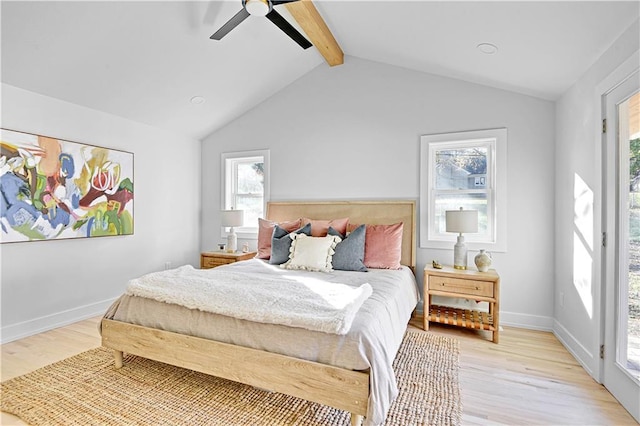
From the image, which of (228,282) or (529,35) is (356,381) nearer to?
(228,282)

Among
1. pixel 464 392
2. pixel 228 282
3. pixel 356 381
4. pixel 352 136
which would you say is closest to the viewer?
pixel 356 381

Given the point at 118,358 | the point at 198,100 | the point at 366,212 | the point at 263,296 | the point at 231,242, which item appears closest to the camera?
the point at 263,296

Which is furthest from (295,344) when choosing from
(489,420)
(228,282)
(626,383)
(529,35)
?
(529,35)

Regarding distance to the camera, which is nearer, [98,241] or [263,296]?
[263,296]

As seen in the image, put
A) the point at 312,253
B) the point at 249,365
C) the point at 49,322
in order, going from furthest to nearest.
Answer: the point at 49,322
the point at 312,253
the point at 249,365

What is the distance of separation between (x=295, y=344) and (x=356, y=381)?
0.38 metres

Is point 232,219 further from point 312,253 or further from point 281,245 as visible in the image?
point 312,253

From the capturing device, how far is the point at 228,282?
92.0 inches

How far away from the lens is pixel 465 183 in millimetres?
3479

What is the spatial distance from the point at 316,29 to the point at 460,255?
2.70 metres

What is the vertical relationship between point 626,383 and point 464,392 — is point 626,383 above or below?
above

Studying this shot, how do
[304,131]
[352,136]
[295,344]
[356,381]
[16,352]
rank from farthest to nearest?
[304,131], [352,136], [16,352], [295,344], [356,381]

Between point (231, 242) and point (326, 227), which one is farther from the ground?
point (326, 227)

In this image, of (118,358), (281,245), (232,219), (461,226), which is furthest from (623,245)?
(232,219)
